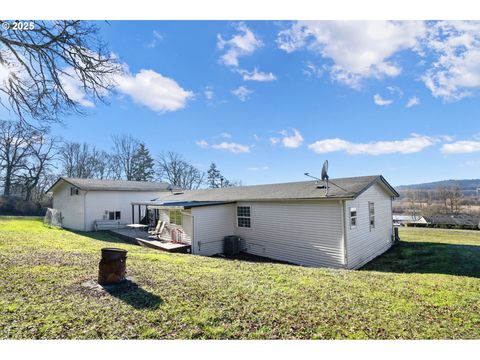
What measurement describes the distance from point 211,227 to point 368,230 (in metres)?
7.48

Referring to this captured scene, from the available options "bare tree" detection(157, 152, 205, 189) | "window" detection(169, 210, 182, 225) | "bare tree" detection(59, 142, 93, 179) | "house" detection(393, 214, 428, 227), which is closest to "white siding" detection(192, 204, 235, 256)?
"window" detection(169, 210, 182, 225)

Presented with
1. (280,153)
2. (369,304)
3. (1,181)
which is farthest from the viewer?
(1,181)

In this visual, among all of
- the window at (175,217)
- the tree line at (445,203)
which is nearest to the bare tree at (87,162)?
the window at (175,217)

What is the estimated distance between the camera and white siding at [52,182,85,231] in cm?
1883

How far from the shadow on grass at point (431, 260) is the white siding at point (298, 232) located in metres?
1.97

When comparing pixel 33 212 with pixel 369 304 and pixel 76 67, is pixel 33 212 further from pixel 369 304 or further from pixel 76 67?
pixel 369 304

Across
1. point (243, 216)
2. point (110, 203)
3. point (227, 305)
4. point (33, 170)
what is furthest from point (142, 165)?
point (227, 305)

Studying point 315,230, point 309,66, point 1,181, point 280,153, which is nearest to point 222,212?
point 315,230

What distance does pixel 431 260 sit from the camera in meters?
10.6

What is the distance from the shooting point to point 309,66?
9.03 m

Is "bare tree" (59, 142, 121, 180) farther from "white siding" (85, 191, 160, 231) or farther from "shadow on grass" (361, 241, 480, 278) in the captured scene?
"shadow on grass" (361, 241, 480, 278)

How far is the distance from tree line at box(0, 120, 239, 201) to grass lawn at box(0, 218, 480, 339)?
81.7 ft

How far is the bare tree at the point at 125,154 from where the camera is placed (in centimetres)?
3981
